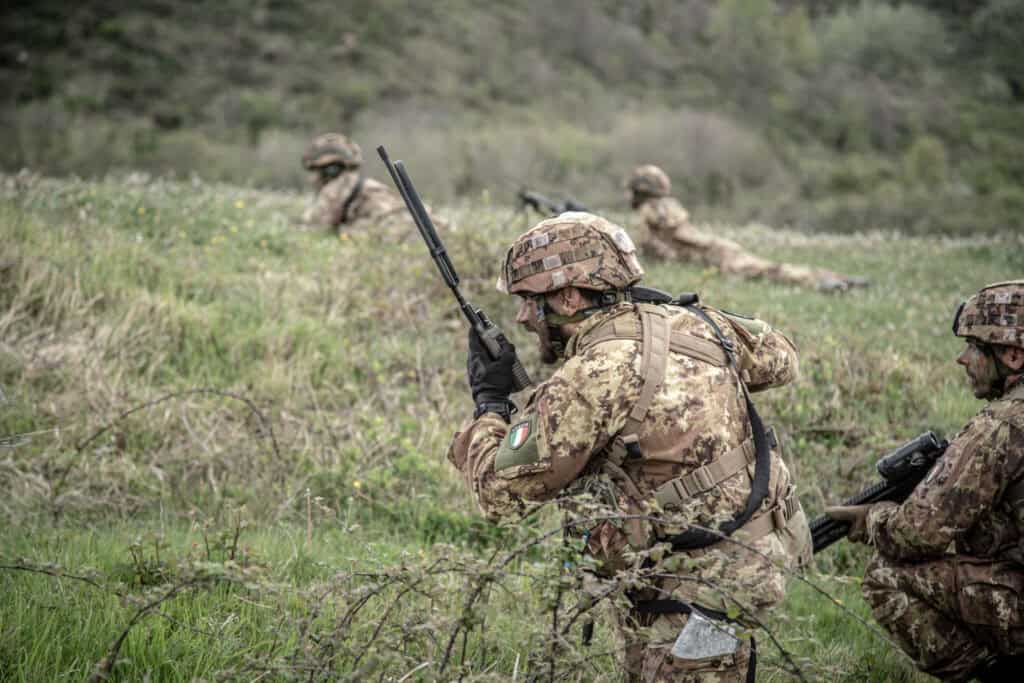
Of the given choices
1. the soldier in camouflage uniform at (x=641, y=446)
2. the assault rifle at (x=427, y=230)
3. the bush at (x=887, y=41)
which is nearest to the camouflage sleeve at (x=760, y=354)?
the soldier in camouflage uniform at (x=641, y=446)

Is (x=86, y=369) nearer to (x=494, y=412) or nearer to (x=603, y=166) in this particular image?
(x=494, y=412)

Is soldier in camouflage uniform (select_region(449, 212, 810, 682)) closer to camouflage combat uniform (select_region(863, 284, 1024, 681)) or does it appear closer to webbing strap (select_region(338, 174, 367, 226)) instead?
camouflage combat uniform (select_region(863, 284, 1024, 681))

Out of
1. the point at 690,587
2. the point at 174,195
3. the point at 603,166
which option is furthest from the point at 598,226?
the point at 603,166

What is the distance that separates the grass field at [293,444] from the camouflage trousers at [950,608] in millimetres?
258

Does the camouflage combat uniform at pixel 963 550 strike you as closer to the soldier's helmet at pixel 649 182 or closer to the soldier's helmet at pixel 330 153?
the soldier's helmet at pixel 649 182

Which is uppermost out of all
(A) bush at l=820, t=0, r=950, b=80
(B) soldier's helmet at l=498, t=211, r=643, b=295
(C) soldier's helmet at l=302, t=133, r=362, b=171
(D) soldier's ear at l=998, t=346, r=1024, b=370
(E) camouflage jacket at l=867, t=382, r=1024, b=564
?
(B) soldier's helmet at l=498, t=211, r=643, b=295

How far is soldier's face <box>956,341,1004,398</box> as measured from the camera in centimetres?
373

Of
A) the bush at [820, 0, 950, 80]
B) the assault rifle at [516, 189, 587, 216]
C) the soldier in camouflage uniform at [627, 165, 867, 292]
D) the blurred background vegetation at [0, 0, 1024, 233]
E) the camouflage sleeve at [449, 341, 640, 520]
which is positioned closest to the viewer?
the camouflage sleeve at [449, 341, 640, 520]

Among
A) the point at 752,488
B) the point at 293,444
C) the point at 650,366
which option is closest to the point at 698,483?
the point at 752,488

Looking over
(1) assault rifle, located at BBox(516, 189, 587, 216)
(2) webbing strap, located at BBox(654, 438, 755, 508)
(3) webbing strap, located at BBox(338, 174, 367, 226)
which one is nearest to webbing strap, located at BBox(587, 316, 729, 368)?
(2) webbing strap, located at BBox(654, 438, 755, 508)

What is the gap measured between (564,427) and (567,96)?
46154 mm

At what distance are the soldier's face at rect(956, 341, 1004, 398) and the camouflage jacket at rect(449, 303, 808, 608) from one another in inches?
46.4

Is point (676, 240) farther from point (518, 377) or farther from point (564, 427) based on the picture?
point (564, 427)

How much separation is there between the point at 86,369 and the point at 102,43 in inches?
1678
